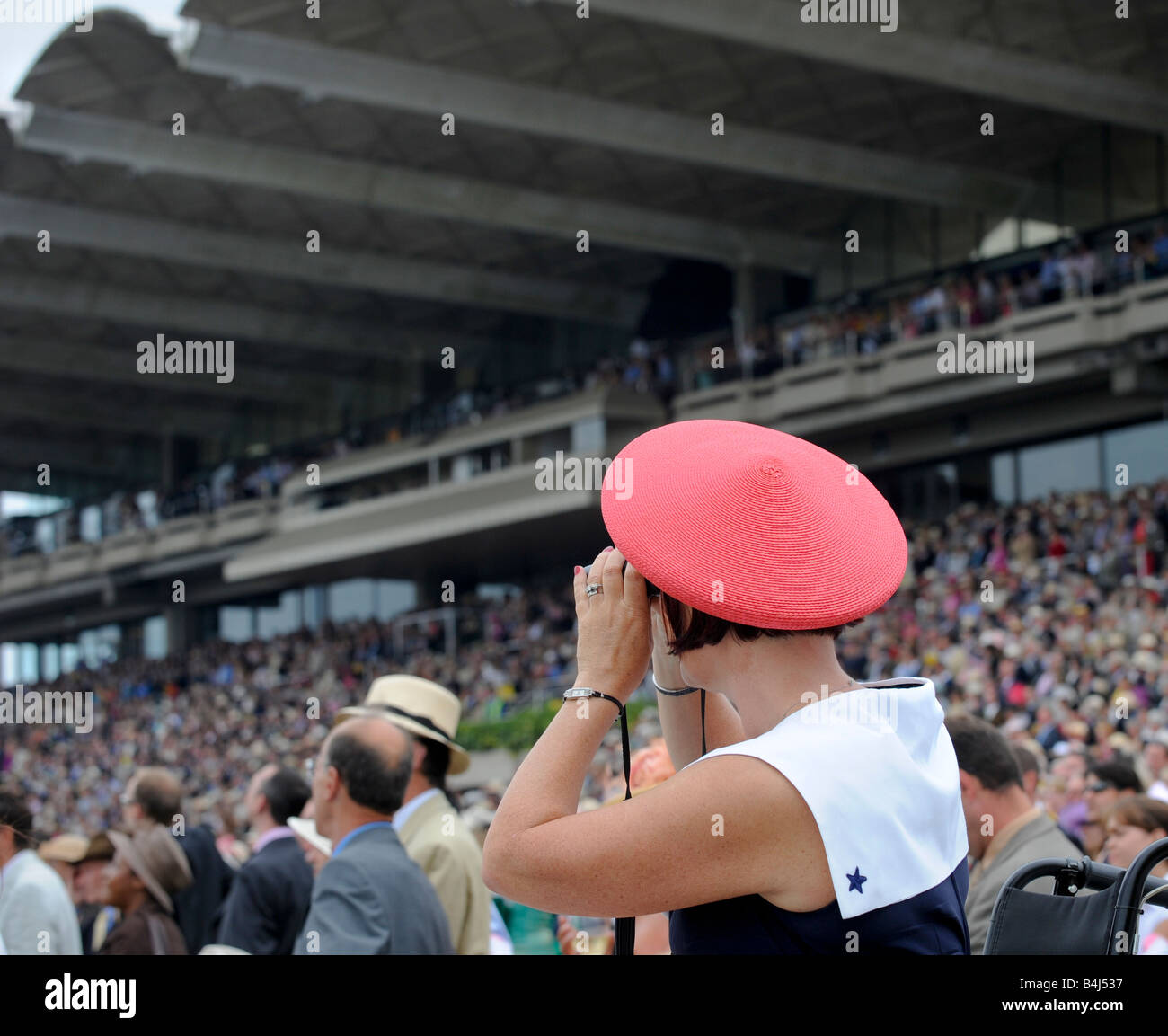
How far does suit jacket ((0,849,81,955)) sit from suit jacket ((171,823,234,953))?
2.64 metres

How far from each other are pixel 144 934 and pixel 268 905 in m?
0.42

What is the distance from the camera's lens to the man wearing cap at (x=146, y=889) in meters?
5.21

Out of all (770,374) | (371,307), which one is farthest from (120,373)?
(770,374)

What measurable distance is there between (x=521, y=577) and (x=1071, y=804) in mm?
28284

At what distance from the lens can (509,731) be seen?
24.0 m

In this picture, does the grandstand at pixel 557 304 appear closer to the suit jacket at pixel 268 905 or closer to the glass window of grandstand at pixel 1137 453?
the glass window of grandstand at pixel 1137 453

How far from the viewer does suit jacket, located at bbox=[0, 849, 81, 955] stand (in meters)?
4.15

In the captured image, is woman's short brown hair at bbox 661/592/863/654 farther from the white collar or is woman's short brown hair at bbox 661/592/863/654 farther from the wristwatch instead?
the white collar

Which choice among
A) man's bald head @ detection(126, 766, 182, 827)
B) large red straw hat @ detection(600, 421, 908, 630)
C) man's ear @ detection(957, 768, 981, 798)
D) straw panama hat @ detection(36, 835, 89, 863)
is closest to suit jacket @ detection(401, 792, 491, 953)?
man's ear @ detection(957, 768, 981, 798)

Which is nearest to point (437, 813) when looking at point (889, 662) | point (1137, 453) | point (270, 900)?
point (270, 900)

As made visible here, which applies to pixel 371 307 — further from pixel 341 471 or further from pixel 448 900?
pixel 448 900

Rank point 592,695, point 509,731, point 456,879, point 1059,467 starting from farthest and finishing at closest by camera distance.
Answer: point 1059,467 < point 509,731 < point 456,879 < point 592,695

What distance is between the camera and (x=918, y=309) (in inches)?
1038

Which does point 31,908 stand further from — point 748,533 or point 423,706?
point 748,533
